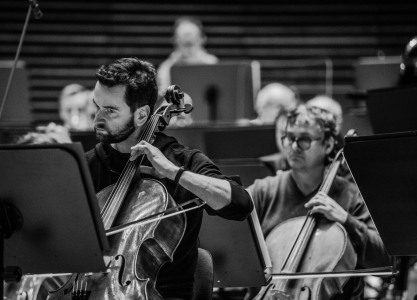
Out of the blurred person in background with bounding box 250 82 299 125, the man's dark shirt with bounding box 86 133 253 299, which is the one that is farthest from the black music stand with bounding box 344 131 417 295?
the blurred person in background with bounding box 250 82 299 125

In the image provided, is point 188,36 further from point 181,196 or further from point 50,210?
point 50,210

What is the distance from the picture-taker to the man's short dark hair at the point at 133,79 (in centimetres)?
304

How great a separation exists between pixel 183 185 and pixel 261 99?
11.0 ft

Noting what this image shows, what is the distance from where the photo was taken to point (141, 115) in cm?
308

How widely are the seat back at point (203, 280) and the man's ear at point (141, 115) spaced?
0.55 metres

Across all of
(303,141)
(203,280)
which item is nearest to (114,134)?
(203,280)

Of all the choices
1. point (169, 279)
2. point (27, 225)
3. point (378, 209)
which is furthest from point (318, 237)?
point (27, 225)

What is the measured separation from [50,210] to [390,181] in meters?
1.16

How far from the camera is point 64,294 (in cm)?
282

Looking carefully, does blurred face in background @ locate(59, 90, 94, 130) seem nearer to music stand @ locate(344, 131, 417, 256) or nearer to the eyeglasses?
the eyeglasses

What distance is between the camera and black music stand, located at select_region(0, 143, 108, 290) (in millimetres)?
2615

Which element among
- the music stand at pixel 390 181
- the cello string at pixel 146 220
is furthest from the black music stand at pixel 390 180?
the cello string at pixel 146 220

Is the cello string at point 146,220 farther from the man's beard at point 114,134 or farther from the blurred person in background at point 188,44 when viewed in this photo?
the blurred person in background at point 188,44

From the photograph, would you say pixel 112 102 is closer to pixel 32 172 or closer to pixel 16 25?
pixel 32 172
